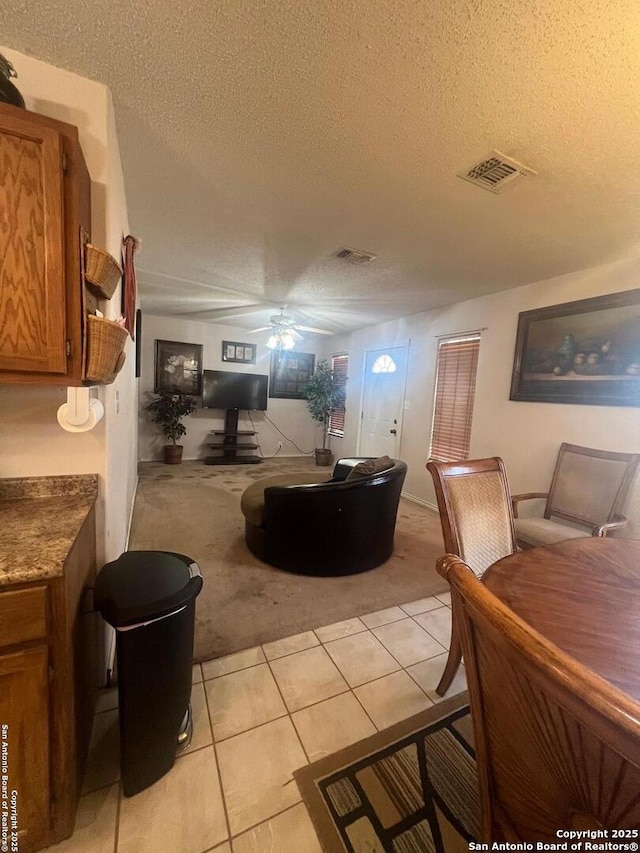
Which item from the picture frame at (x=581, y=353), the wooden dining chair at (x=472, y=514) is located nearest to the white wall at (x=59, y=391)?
the wooden dining chair at (x=472, y=514)

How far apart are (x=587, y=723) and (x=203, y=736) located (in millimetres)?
1439

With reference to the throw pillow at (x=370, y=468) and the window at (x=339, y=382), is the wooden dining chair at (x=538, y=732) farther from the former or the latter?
the window at (x=339, y=382)

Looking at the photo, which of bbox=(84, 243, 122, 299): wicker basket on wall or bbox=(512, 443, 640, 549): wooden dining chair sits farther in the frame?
bbox=(512, 443, 640, 549): wooden dining chair

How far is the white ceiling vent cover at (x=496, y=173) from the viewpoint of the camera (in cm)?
155

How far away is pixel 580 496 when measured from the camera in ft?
8.24

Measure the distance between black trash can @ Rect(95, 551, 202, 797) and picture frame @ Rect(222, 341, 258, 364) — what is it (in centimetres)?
511

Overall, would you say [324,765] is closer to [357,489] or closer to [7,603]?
[7,603]

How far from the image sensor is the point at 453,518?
1.40m

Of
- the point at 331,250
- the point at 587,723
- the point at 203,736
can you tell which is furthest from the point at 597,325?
the point at 203,736

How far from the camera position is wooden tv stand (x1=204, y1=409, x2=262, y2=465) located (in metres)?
5.77

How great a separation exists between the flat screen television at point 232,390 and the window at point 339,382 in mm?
1342

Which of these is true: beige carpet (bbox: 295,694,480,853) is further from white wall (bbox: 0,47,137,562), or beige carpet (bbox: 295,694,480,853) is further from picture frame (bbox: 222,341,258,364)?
picture frame (bbox: 222,341,258,364)

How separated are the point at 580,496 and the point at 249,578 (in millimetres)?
2560

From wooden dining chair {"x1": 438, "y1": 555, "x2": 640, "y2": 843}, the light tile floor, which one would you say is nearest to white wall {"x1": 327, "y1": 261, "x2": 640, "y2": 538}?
the light tile floor
